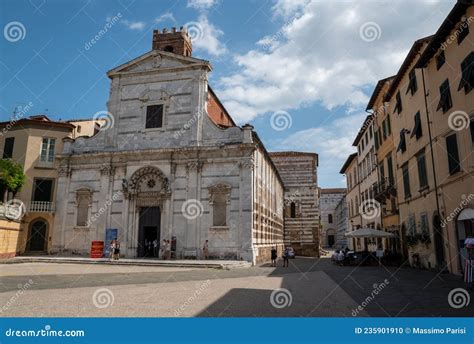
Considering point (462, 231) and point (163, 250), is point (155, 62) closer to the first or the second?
point (163, 250)

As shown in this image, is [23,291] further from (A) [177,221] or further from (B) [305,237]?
(B) [305,237]

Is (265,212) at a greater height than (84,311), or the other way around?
(265,212)

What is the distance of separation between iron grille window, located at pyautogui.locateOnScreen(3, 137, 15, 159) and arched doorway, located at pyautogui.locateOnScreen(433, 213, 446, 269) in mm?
28955

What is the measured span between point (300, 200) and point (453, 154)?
2921cm

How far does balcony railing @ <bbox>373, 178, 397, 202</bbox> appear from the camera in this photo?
2320 cm

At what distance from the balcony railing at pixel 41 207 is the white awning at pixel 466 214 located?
25.6 meters

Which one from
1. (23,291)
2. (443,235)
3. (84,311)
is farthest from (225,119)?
(84,311)

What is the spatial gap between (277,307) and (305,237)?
1325 inches

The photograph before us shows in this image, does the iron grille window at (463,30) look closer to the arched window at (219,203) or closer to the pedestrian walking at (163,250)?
the arched window at (219,203)

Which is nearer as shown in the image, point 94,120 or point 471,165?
point 471,165

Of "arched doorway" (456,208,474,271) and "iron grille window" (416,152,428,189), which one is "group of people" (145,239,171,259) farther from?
"arched doorway" (456,208,474,271)

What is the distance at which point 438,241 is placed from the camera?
16.1 metres

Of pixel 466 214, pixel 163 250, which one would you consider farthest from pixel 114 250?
pixel 466 214

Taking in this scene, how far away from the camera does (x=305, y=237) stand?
133 ft
